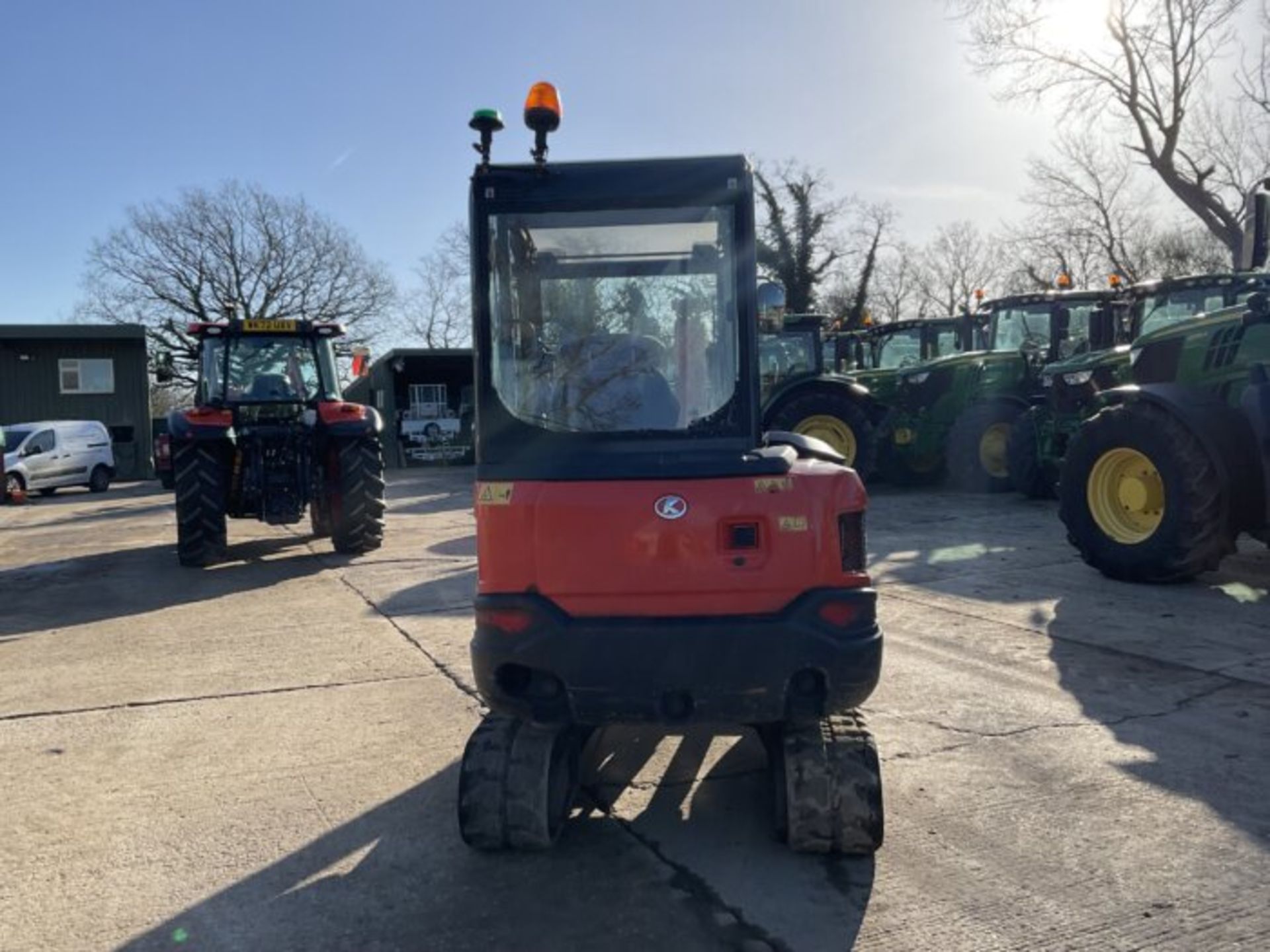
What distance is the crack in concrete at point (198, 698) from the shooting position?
5.11m

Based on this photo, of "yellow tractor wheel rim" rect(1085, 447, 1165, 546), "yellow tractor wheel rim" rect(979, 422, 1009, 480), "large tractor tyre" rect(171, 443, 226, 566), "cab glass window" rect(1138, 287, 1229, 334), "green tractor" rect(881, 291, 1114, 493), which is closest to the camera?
"yellow tractor wheel rim" rect(1085, 447, 1165, 546)

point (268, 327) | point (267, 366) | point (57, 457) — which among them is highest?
point (268, 327)

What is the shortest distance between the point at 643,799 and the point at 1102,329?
8.69 metres

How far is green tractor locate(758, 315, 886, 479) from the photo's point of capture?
43.8 feet

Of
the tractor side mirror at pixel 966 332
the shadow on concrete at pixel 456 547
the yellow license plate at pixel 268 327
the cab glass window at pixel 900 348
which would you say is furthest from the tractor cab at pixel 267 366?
the tractor side mirror at pixel 966 332

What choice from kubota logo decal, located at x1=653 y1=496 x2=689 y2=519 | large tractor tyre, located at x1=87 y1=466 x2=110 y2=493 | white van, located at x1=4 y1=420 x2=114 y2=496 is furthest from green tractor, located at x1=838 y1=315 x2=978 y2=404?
large tractor tyre, located at x1=87 y1=466 x2=110 y2=493

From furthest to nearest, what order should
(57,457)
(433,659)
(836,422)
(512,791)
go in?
1. (57,457)
2. (836,422)
3. (433,659)
4. (512,791)

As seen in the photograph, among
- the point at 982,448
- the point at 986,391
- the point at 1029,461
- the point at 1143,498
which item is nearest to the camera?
the point at 1143,498

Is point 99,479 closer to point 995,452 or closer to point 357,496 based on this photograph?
point 357,496

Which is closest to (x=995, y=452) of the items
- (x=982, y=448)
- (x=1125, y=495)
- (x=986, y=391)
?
(x=982, y=448)

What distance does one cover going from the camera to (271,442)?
10266mm

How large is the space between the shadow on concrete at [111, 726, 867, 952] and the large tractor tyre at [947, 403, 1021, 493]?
34.0ft

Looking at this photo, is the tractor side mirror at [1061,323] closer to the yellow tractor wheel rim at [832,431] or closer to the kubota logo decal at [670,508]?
the yellow tractor wheel rim at [832,431]

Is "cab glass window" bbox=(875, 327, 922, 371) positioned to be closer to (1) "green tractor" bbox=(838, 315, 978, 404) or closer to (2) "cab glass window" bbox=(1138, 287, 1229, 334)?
(1) "green tractor" bbox=(838, 315, 978, 404)
